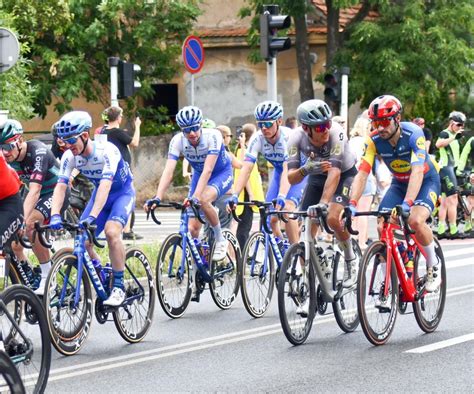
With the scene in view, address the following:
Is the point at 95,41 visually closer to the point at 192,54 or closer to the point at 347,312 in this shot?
the point at 192,54

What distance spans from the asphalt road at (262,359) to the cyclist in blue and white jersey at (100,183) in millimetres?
679

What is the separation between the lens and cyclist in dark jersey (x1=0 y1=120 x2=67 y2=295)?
11305 millimetres

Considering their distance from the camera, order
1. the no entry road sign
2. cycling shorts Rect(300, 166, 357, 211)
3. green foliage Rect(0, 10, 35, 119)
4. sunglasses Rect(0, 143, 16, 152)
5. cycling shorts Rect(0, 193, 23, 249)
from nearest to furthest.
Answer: cycling shorts Rect(0, 193, 23, 249) < sunglasses Rect(0, 143, 16, 152) < cycling shorts Rect(300, 166, 357, 211) < green foliage Rect(0, 10, 35, 119) < the no entry road sign

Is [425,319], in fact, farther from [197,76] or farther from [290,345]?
[197,76]

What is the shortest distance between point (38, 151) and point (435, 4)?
2142cm

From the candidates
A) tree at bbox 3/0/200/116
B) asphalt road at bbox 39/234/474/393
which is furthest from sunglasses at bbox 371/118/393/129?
tree at bbox 3/0/200/116

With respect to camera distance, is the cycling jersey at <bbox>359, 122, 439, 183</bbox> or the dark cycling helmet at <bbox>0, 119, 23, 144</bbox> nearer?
the cycling jersey at <bbox>359, 122, 439, 183</bbox>

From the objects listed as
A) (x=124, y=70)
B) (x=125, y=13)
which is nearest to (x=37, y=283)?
(x=124, y=70)

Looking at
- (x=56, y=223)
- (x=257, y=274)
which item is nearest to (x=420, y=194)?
(x=257, y=274)

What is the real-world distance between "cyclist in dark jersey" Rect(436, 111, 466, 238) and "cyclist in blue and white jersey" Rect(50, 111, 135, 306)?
1091cm

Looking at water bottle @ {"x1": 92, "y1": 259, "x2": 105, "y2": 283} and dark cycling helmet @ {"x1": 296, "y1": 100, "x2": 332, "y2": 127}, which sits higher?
dark cycling helmet @ {"x1": 296, "y1": 100, "x2": 332, "y2": 127}

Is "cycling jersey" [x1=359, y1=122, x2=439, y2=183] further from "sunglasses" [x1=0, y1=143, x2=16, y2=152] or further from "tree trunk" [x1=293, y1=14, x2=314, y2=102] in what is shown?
"tree trunk" [x1=293, y1=14, x2=314, y2=102]

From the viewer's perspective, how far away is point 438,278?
1111cm

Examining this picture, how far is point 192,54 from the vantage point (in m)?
22.9
